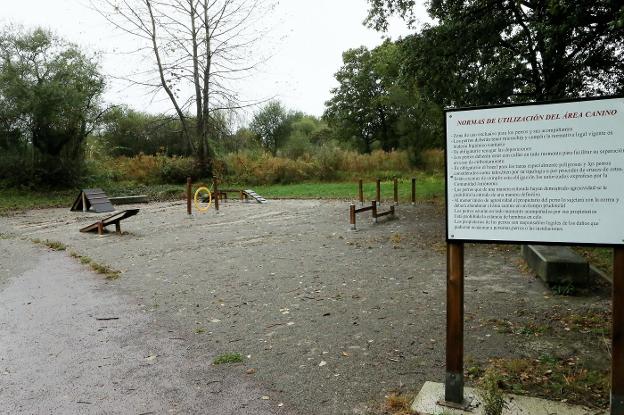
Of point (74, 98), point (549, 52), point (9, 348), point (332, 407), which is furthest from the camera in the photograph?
point (74, 98)

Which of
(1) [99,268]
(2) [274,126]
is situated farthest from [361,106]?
(1) [99,268]

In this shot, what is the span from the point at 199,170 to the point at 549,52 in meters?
22.9

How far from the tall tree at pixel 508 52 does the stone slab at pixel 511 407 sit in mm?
9000

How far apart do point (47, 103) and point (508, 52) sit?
65.8 feet

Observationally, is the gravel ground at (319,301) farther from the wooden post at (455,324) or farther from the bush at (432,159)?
the bush at (432,159)

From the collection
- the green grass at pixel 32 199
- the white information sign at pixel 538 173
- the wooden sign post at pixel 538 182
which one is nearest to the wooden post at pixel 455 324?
the wooden sign post at pixel 538 182

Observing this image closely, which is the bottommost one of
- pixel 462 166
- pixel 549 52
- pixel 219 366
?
pixel 219 366

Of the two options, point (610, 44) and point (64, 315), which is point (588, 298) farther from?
point (610, 44)

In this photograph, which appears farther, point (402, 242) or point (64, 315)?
point (402, 242)

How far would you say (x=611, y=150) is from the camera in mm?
2674

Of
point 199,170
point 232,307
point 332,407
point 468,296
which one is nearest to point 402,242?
point 468,296

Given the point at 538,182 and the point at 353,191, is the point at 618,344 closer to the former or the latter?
the point at 538,182

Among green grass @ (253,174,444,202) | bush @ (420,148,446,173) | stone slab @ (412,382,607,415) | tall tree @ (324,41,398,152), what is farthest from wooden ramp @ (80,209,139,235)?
tall tree @ (324,41,398,152)

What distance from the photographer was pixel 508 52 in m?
13.4
